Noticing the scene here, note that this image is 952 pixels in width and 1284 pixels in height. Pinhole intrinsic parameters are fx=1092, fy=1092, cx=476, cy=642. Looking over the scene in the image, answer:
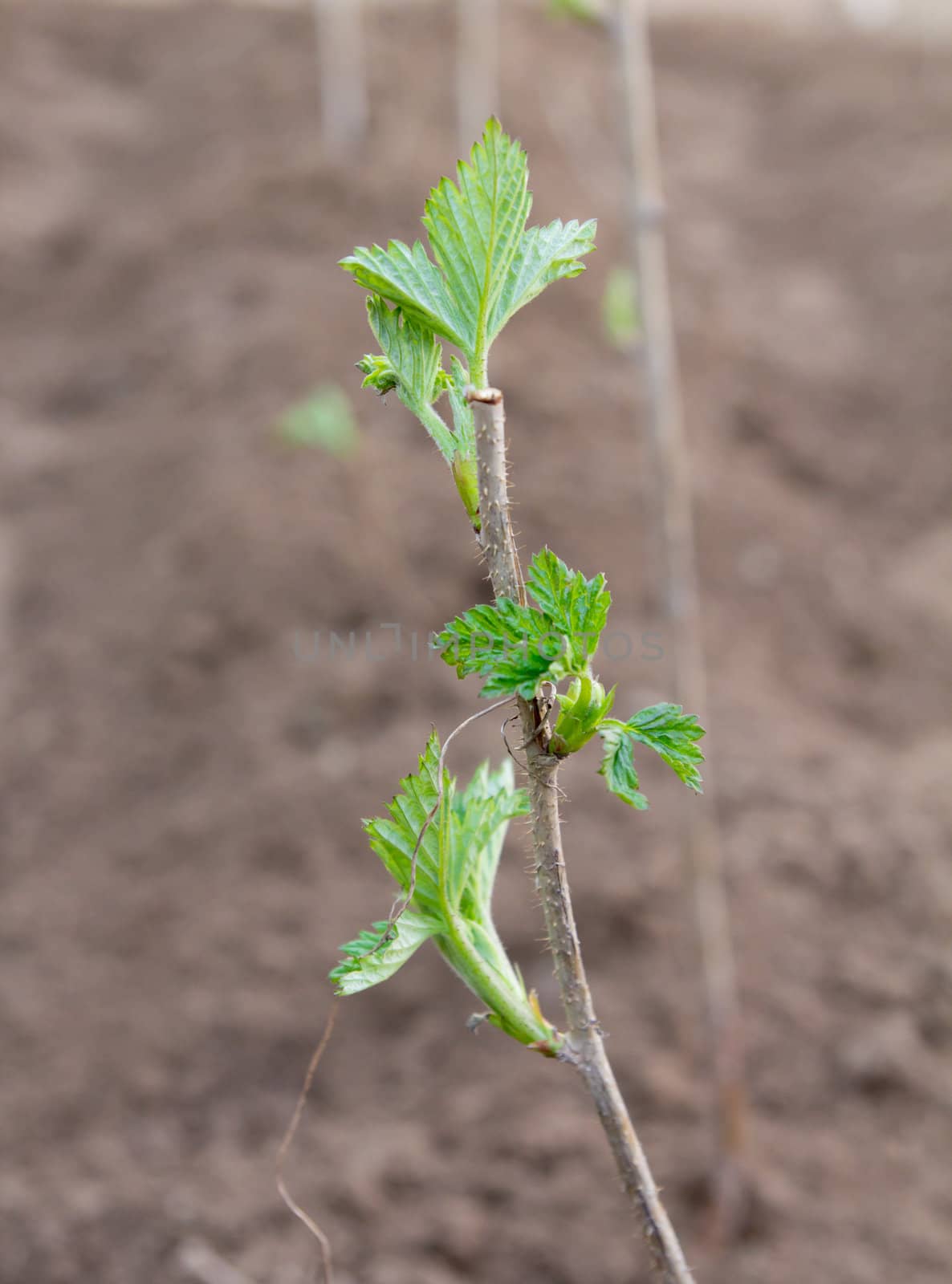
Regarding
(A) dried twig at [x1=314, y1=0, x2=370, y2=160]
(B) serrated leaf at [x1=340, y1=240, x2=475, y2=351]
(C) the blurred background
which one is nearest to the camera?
(B) serrated leaf at [x1=340, y1=240, x2=475, y2=351]

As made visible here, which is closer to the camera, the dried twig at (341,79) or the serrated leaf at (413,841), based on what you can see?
the serrated leaf at (413,841)

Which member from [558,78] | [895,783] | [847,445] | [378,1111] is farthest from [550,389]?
[558,78]

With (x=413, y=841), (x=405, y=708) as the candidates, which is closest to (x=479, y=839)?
(x=413, y=841)

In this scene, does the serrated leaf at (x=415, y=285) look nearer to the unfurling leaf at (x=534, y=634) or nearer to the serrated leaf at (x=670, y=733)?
the unfurling leaf at (x=534, y=634)

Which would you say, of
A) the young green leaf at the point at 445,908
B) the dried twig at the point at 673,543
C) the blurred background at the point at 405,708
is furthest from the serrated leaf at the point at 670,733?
the dried twig at the point at 673,543

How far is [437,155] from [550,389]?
9.16 ft

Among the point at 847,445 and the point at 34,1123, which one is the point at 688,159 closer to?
the point at 847,445

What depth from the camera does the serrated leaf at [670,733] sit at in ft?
2.17

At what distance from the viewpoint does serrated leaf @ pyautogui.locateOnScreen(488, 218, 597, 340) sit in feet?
2.02

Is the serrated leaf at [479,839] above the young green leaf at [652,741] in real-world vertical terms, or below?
below

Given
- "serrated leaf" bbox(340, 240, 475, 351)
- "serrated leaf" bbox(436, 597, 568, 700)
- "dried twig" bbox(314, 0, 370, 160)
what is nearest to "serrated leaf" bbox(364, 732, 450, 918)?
"serrated leaf" bbox(436, 597, 568, 700)

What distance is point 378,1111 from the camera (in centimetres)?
244

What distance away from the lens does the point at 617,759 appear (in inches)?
26.0

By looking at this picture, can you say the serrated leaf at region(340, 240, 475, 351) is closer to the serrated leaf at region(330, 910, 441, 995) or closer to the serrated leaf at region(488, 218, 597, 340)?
the serrated leaf at region(488, 218, 597, 340)
